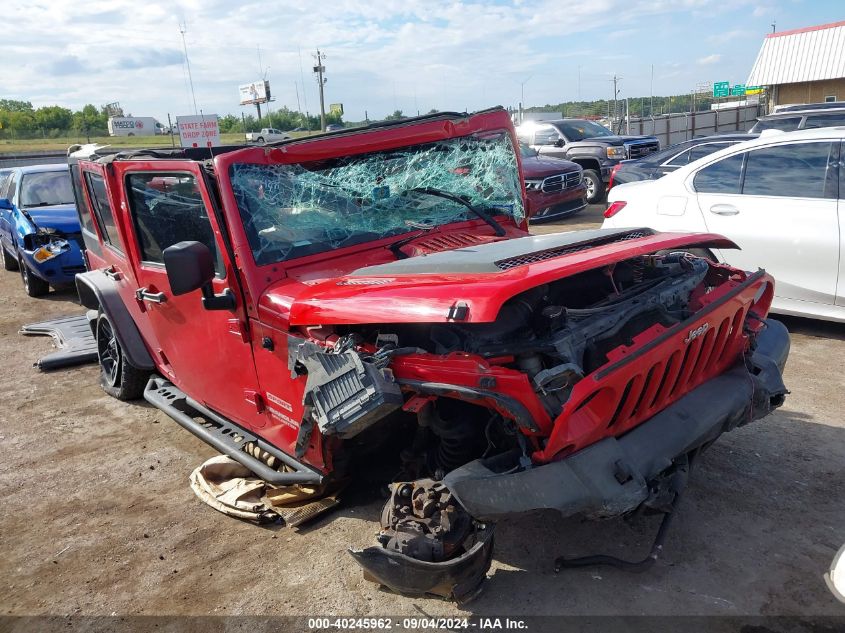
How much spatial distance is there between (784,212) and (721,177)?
27.0 inches

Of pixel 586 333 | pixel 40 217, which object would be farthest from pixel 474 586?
pixel 40 217

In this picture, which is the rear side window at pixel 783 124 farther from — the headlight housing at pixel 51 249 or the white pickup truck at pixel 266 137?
the headlight housing at pixel 51 249

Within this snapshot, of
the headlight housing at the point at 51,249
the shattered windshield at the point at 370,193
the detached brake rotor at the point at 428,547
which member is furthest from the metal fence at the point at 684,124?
the detached brake rotor at the point at 428,547

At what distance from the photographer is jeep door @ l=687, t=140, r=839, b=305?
18.1 ft

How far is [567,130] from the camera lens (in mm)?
15414

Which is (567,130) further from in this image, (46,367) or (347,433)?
(347,433)

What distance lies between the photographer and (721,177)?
20.3ft

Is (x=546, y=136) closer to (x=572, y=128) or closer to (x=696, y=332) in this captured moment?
(x=572, y=128)

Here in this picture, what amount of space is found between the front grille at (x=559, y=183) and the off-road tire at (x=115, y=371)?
7.82 metres

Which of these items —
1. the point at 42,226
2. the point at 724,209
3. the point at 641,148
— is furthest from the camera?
the point at 641,148

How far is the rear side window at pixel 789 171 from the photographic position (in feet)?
18.5

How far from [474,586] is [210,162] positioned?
232 cm

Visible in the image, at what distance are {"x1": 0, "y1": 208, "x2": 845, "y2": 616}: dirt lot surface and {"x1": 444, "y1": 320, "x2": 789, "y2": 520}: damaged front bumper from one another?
161 mm

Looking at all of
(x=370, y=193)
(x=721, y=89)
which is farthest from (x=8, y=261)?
(x=721, y=89)
